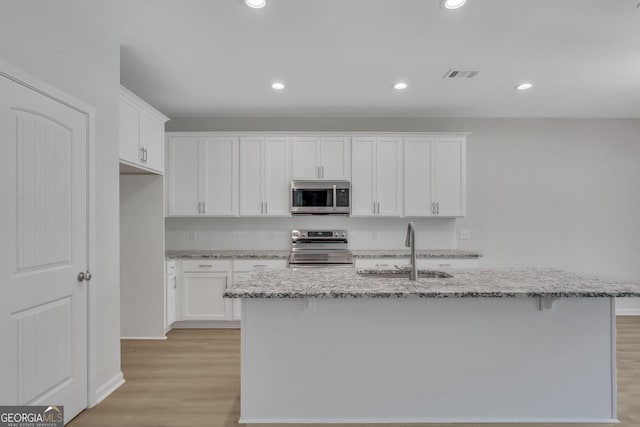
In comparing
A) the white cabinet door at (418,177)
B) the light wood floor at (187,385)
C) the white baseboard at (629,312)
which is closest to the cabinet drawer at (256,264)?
the light wood floor at (187,385)

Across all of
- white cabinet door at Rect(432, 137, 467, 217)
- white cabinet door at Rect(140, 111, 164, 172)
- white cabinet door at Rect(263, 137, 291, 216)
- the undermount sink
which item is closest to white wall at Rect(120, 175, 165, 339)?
white cabinet door at Rect(140, 111, 164, 172)

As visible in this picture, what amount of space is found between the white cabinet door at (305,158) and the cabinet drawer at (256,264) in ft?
3.50

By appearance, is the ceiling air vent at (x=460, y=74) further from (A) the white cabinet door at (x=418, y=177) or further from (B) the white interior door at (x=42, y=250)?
(B) the white interior door at (x=42, y=250)

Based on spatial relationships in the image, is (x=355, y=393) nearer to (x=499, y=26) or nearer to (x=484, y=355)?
(x=484, y=355)

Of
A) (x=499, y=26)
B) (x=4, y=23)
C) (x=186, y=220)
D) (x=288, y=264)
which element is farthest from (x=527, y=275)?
(x=186, y=220)

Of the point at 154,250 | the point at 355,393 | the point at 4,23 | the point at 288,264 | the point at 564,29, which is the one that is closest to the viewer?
→ the point at 4,23

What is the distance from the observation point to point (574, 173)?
184 inches

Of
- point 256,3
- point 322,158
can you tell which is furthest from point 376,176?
point 256,3

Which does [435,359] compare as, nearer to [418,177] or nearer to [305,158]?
[418,177]

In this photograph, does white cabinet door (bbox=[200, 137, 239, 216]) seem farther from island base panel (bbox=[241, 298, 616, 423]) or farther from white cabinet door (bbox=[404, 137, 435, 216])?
island base panel (bbox=[241, 298, 616, 423])

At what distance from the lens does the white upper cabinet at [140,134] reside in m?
2.86

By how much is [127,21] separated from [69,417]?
2.59 meters

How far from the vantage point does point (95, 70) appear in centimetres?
234

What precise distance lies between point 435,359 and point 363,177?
2.59 metres
